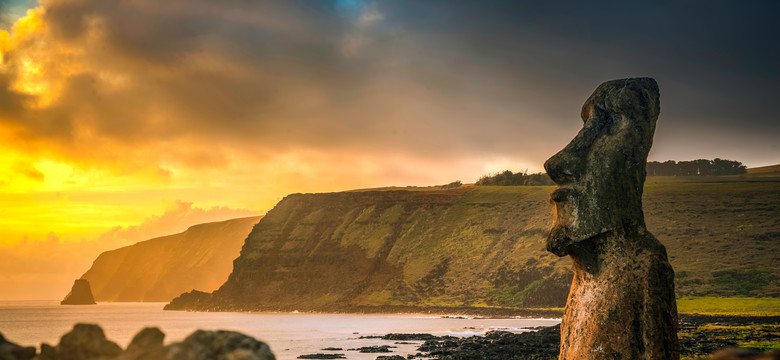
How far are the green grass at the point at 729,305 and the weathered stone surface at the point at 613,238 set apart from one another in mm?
57083

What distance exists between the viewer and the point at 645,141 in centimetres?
1452

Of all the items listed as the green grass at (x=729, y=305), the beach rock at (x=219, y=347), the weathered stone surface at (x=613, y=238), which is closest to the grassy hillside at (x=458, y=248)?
the green grass at (x=729, y=305)

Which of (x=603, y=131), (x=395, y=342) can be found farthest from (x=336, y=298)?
(x=603, y=131)

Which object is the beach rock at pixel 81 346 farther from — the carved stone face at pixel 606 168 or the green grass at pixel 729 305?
the green grass at pixel 729 305

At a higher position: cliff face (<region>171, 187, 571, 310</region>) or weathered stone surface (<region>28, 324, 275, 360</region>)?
weathered stone surface (<region>28, 324, 275, 360</region>)

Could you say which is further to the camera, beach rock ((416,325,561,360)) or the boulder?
beach rock ((416,325,561,360))

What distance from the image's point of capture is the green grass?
66375 mm

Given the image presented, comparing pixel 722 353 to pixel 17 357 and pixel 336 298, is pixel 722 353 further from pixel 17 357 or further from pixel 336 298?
pixel 336 298

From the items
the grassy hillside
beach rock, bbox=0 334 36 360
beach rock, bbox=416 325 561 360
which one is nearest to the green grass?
the grassy hillside

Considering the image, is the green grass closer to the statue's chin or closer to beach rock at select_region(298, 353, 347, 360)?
beach rock at select_region(298, 353, 347, 360)

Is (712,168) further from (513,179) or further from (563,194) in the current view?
A: (563,194)

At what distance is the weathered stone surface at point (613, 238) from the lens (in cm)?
1281

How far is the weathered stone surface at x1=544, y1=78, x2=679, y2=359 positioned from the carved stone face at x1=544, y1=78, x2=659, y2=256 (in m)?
0.02

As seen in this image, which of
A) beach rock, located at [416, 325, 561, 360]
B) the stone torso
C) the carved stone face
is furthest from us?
beach rock, located at [416, 325, 561, 360]
